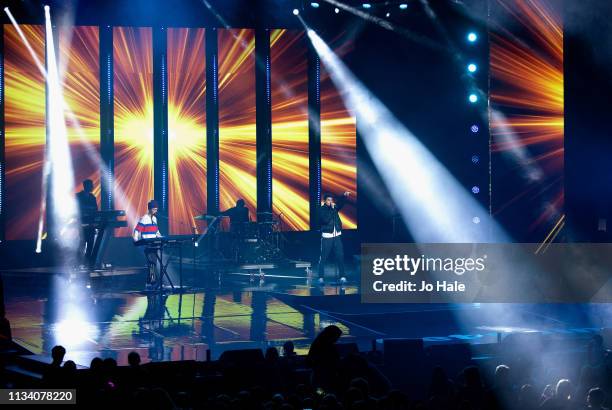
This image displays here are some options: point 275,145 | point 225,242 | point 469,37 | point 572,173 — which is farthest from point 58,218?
point 572,173

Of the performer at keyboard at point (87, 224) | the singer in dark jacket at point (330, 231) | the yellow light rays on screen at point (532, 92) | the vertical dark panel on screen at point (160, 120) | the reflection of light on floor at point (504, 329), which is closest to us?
the reflection of light on floor at point (504, 329)

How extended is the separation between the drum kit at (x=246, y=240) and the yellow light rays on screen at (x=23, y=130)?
9.11 feet

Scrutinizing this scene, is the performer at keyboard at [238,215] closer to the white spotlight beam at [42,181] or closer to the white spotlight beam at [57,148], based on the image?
the white spotlight beam at [57,148]

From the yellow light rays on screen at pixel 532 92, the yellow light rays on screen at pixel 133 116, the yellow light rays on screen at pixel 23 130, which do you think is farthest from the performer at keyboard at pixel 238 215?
the yellow light rays on screen at pixel 532 92

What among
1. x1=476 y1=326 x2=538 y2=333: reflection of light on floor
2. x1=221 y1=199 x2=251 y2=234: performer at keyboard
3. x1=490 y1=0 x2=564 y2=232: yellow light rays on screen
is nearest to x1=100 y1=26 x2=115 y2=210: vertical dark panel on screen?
x1=221 y1=199 x2=251 y2=234: performer at keyboard

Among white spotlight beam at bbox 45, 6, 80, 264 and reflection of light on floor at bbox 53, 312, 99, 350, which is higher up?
white spotlight beam at bbox 45, 6, 80, 264

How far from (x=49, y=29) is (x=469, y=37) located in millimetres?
Result: 6987

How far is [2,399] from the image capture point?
4.82 m

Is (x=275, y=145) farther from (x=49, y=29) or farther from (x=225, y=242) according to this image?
(x=49, y=29)

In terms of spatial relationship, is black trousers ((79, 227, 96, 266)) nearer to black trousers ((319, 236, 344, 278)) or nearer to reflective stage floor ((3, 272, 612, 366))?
reflective stage floor ((3, 272, 612, 366))

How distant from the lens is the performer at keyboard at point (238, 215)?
1399 centimetres

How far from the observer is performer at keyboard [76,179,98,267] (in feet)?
39.4

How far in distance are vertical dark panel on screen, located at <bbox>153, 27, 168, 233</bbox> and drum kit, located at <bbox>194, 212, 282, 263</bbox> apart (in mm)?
974

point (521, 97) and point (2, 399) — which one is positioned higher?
point (521, 97)
